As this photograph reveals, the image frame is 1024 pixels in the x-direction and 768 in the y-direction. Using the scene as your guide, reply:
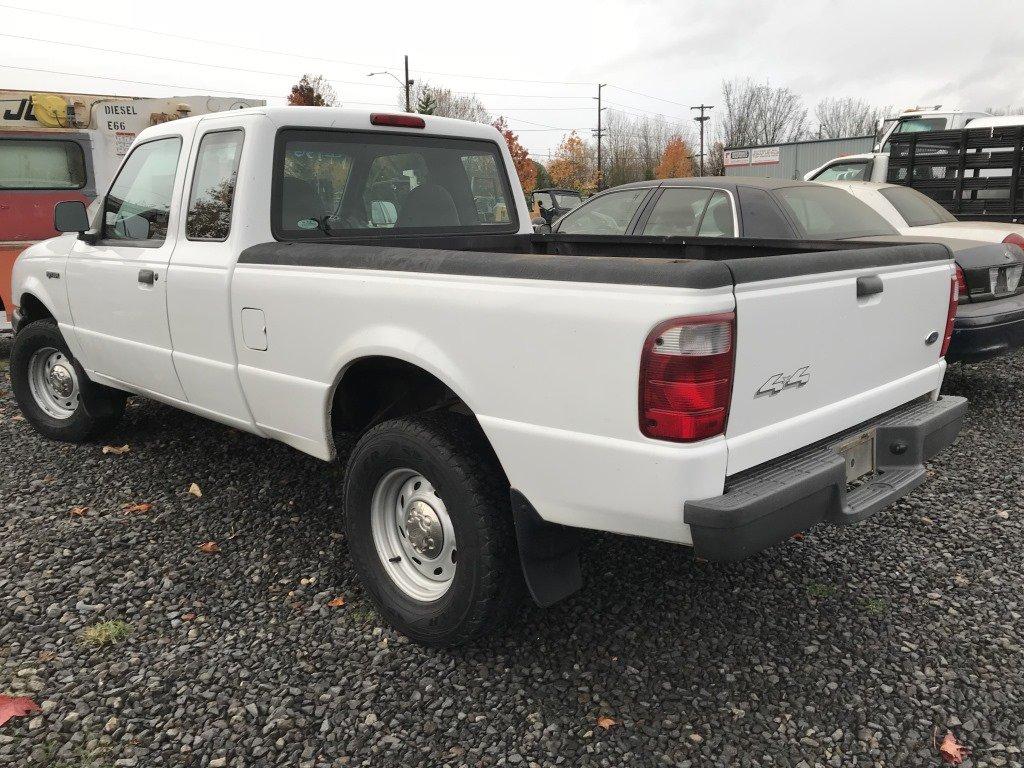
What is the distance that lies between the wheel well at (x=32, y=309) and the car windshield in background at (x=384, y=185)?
8.76ft

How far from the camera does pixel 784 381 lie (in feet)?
8.02

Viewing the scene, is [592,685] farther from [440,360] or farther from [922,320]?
[922,320]

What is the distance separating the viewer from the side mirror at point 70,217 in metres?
4.50

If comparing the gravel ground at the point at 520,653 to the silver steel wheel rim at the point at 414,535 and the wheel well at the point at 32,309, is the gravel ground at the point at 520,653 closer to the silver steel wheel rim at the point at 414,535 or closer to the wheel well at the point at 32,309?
the silver steel wheel rim at the point at 414,535

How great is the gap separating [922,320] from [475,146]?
101 inches

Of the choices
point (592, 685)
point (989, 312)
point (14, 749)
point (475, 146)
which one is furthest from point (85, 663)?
point (989, 312)

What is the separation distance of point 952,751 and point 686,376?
1.48m

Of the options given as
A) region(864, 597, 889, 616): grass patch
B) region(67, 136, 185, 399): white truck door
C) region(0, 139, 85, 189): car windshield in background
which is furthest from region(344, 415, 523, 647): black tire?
region(0, 139, 85, 189): car windshield in background

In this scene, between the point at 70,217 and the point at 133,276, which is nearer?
the point at 133,276

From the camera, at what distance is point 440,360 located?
2.67m

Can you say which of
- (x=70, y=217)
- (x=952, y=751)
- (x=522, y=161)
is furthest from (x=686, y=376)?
(x=522, y=161)

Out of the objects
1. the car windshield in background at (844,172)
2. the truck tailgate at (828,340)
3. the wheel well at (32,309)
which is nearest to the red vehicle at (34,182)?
the wheel well at (32,309)

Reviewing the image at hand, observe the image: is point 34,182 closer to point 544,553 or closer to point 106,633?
point 106,633

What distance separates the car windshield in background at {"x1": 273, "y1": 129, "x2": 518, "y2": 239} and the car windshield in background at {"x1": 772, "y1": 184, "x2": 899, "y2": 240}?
2640 millimetres
